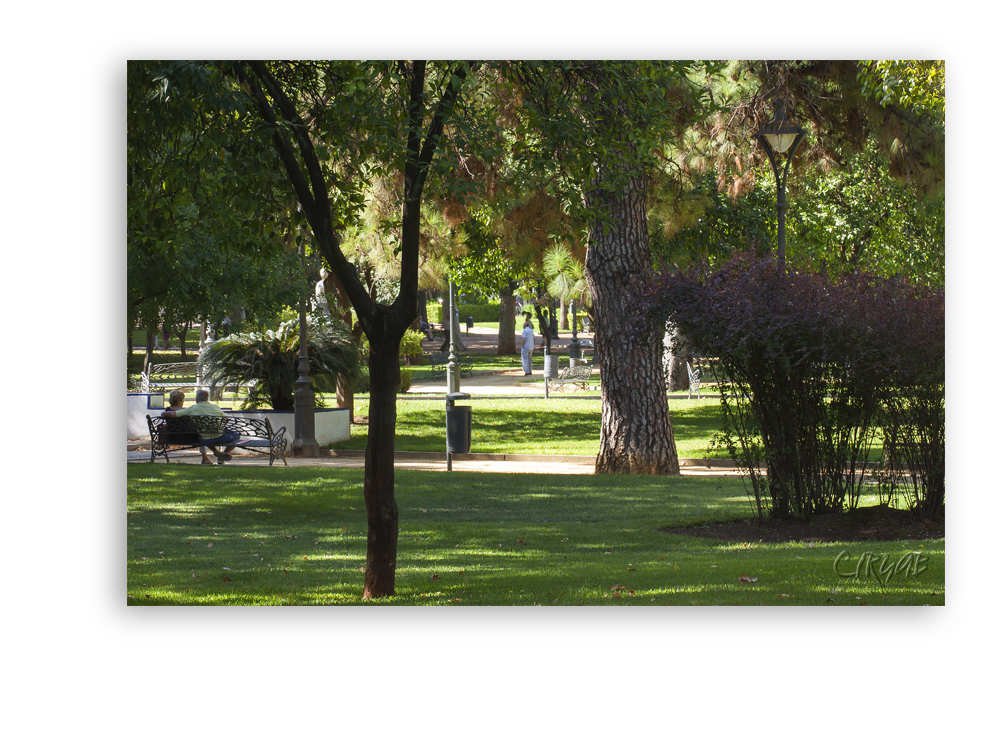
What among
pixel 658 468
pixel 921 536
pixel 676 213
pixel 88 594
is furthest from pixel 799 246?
pixel 88 594

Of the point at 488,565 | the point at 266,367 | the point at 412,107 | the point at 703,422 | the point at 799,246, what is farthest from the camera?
the point at 799,246

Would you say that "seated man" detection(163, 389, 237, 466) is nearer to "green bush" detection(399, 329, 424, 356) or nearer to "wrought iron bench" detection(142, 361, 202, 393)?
"wrought iron bench" detection(142, 361, 202, 393)

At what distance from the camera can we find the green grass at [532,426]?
18250 mm

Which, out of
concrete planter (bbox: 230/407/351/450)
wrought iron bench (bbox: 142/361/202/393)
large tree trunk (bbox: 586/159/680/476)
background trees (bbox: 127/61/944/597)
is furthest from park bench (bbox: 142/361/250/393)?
large tree trunk (bbox: 586/159/680/476)

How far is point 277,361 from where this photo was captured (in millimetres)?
19547

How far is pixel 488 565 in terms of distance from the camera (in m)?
8.09

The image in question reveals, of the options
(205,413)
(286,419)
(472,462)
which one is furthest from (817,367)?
(286,419)

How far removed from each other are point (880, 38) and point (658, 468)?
8.93 meters

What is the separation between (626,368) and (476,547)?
5541mm

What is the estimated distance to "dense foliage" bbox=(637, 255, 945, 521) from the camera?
8.21m

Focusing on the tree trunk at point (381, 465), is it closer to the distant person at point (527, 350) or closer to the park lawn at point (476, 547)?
the park lawn at point (476, 547)

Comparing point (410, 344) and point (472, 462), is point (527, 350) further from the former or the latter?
point (472, 462)

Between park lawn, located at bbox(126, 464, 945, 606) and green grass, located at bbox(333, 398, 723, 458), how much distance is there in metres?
4.39

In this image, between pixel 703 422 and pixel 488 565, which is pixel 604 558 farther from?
pixel 703 422
